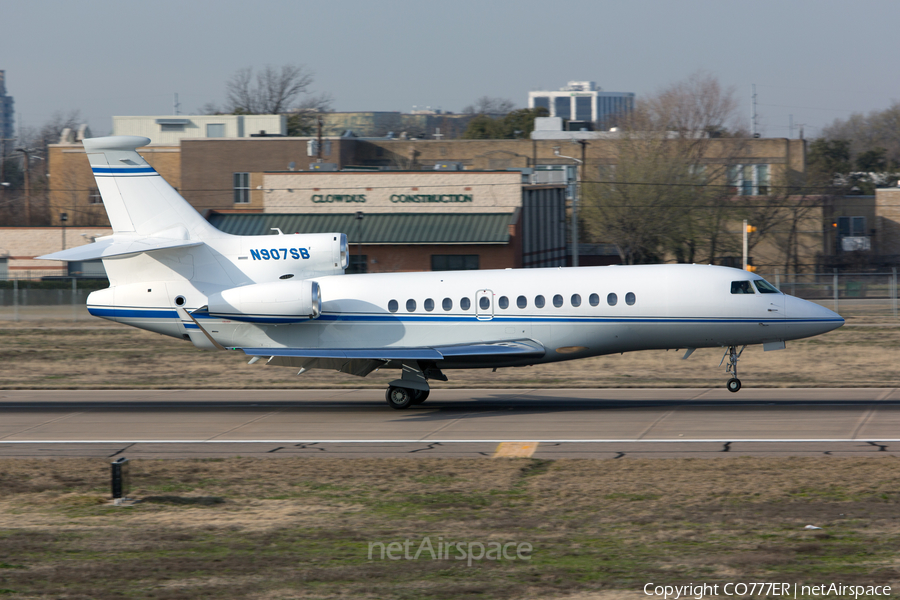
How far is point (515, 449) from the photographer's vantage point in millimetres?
18109

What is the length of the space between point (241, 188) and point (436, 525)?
6193 centimetres

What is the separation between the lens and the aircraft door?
22797 mm

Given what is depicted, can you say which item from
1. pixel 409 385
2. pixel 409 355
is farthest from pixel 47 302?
pixel 409 355

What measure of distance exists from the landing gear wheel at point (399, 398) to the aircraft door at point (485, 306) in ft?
8.90

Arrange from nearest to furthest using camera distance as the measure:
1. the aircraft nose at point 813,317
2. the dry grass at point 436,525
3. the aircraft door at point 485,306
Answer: the dry grass at point 436,525 < the aircraft nose at point 813,317 < the aircraft door at point 485,306

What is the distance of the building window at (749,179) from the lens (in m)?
75.7

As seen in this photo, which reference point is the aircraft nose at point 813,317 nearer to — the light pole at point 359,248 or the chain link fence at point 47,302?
the light pole at point 359,248

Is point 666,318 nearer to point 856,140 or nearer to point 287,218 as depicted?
point 287,218

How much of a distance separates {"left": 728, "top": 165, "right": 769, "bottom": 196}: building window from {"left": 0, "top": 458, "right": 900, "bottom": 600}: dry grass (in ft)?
202

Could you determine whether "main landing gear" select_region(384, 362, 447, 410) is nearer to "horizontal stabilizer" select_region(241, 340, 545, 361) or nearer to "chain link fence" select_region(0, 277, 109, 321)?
"horizontal stabilizer" select_region(241, 340, 545, 361)

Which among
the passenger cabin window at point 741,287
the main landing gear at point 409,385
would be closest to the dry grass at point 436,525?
the main landing gear at point 409,385

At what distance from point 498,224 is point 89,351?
83.3 feet

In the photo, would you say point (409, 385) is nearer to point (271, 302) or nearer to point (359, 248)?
point (271, 302)

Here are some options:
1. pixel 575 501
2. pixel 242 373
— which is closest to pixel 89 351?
pixel 242 373
